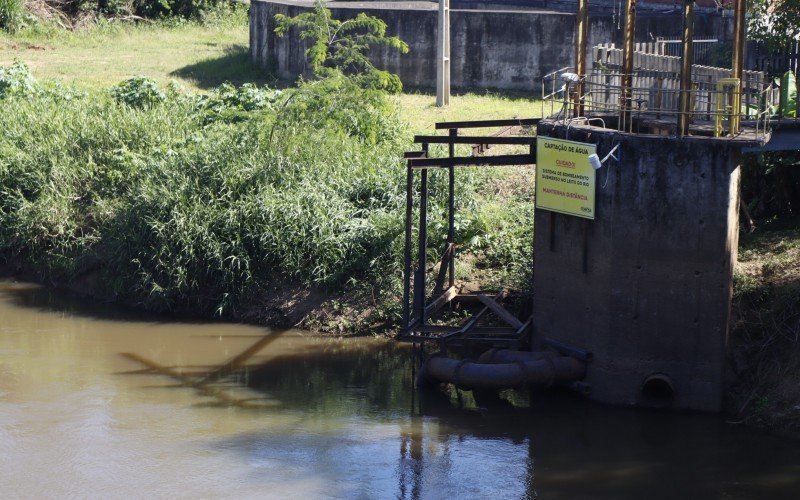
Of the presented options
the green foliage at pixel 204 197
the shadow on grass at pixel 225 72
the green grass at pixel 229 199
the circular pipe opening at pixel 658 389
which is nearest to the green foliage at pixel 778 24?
the green grass at pixel 229 199

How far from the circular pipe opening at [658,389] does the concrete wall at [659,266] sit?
62mm

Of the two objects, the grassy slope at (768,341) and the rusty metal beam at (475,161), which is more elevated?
the rusty metal beam at (475,161)

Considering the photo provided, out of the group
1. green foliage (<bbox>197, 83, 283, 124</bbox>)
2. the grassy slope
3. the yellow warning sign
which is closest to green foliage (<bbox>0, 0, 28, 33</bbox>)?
green foliage (<bbox>197, 83, 283, 124</bbox>)

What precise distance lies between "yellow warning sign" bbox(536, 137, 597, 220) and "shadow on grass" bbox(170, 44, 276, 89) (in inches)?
554

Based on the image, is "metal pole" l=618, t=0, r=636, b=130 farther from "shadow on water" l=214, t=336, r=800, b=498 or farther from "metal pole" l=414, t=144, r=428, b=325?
"shadow on water" l=214, t=336, r=800, b=498

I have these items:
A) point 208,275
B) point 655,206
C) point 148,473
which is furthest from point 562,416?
point 208,275

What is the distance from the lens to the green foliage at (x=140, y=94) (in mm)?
22469

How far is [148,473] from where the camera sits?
11.6 metres

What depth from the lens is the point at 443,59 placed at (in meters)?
23.6

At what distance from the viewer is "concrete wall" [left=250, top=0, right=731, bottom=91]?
25156 millimetres

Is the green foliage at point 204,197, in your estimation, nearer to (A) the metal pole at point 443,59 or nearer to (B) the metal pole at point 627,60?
(A) the metal pole at point 443,59

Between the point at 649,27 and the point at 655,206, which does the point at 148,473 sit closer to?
the point at 655,206

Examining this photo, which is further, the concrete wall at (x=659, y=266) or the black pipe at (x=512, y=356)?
the black pipe at (x=512, y=356)

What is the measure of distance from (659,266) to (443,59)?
11914mm
